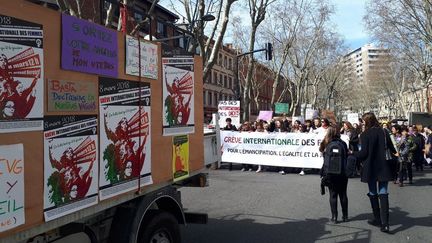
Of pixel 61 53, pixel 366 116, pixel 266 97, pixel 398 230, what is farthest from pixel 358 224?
pixel 266 97

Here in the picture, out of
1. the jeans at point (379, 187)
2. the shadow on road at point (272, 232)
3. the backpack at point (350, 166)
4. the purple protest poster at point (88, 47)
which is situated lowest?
the shadow on road at point (272, 232)

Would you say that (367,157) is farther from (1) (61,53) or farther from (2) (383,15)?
(2) (383,15)

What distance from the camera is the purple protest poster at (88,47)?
3.41 metres

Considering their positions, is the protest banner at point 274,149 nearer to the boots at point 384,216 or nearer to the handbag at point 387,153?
the handbag at point 387,153

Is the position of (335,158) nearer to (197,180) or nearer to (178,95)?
(197,180)

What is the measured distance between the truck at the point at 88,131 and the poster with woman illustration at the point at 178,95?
1 cm

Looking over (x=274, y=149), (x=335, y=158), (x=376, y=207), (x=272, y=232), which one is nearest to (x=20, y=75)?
(x=272, y=232)

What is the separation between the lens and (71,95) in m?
3.46

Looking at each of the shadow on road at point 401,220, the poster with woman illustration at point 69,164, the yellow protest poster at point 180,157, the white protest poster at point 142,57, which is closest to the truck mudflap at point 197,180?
the yellow protest poster at point 180,157

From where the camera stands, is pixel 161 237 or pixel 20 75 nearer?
pixel 20 75

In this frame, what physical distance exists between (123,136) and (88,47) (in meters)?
0.81

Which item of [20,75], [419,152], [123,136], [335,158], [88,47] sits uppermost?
[88,47]

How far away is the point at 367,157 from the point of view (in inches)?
299

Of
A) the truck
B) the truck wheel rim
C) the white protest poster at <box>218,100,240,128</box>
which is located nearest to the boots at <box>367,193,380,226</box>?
the truck
